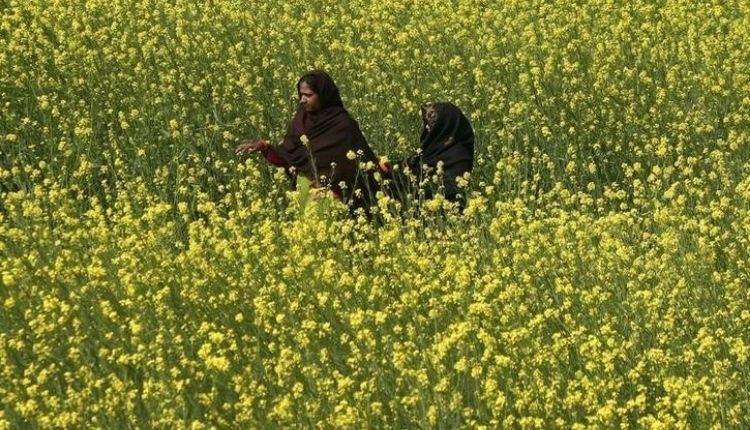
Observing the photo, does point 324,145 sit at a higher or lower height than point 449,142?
higher

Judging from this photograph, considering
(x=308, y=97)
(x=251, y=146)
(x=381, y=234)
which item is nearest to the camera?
(x=381, y=234)

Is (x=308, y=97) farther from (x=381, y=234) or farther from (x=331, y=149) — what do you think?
(x=381, y=234)

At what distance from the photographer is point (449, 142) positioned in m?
10.1

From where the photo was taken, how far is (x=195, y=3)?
1426 centimetres

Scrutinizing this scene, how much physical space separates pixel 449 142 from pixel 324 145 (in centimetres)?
80

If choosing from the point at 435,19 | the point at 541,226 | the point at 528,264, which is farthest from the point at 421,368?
the point at 435,19

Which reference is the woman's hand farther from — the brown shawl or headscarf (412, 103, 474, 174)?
headscarf (412, 103, 474, 174)

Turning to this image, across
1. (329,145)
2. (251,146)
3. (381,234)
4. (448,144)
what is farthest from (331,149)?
(381,234)

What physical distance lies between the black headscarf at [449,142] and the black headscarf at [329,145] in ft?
1.31

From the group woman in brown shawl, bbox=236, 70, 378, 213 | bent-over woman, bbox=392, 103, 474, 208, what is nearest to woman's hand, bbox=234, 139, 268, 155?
woman in brown shawl, bbox=236, 70, 378, 213

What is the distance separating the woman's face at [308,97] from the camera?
33.1 ft

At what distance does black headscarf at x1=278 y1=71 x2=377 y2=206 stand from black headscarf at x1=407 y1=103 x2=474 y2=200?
15.7 inches

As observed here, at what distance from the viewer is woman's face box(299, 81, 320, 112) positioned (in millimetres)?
10094

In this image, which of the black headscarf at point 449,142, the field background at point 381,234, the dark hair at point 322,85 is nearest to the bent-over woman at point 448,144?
the black headscarf at point 449,142
